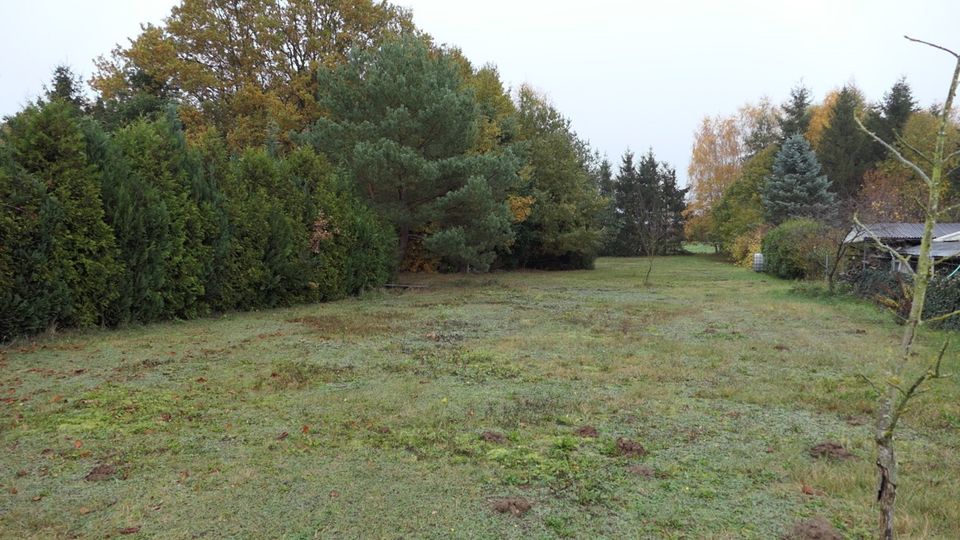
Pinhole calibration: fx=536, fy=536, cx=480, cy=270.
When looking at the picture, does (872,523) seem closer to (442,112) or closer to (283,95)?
(442,112)

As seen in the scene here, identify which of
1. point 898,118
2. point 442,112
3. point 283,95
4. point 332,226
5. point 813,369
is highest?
point 898,118

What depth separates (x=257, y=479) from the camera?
280 cm

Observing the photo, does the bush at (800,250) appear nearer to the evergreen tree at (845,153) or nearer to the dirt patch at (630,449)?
the evergreen tree at (845,153)

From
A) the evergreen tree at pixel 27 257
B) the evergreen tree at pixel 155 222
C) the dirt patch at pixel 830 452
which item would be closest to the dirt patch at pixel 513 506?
the dirt patch at pixel 830 452

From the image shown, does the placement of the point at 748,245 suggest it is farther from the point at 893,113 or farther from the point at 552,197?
the point at 893,113

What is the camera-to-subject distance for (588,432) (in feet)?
11.6

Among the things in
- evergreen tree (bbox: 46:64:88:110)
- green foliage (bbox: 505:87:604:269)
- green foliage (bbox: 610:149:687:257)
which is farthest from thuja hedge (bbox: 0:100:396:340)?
green foliage (bbox: 610:149:687:257)

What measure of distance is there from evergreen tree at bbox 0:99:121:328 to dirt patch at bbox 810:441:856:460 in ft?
26.0

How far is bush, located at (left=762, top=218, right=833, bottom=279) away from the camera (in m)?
16.4

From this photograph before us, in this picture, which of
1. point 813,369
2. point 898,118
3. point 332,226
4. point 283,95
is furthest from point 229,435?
point 898,118

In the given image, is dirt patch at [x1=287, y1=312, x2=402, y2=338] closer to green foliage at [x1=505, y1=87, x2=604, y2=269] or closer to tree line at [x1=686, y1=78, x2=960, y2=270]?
green foliage at [x1=505, y1=87, x2=604, y2=269]

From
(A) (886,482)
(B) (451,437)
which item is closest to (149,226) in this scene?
(B) (451,437)

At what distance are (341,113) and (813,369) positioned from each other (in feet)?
40.4

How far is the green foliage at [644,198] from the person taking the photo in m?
37.4
